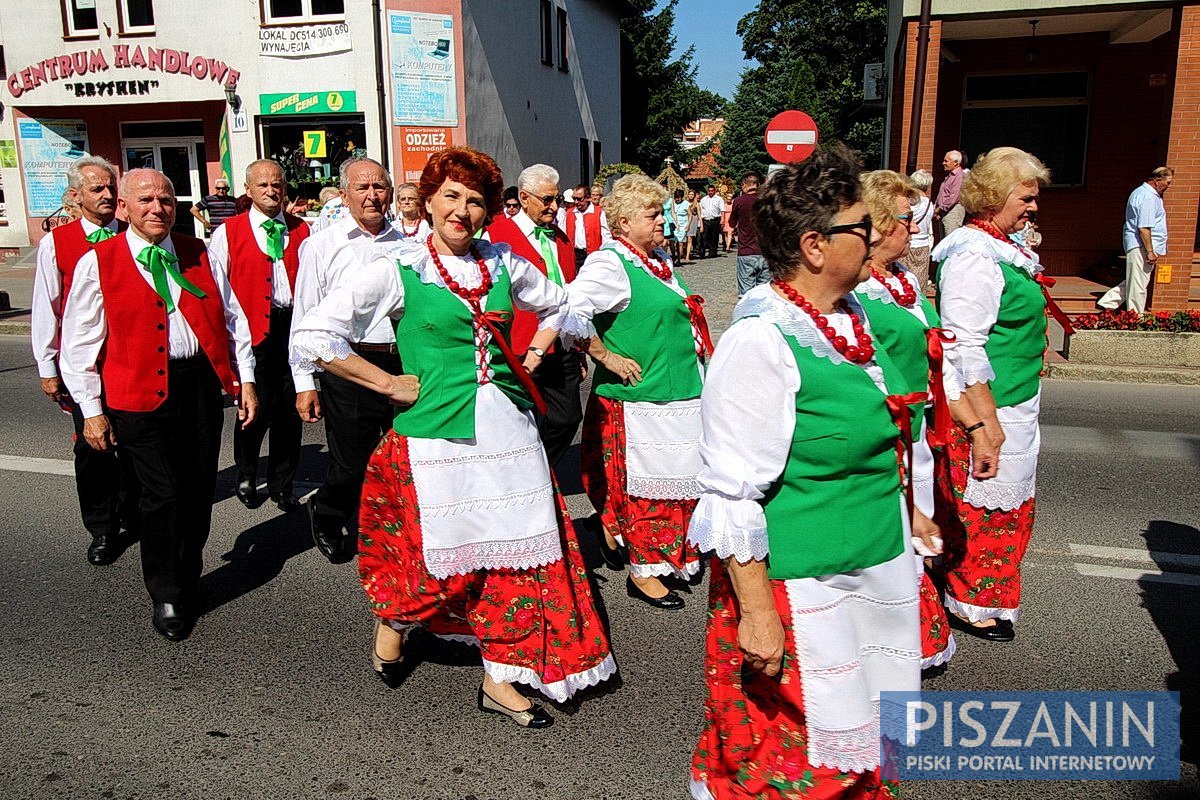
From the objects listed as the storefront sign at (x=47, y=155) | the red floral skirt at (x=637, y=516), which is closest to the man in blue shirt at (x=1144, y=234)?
the red floral skirt at (x=637, y=516)

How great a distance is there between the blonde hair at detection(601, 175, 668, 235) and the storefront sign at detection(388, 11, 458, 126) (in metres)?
14.8

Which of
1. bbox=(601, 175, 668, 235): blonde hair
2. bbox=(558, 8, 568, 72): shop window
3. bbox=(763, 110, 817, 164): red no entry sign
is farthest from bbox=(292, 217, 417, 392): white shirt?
bbox=(558, 8, 568, 72): shop window

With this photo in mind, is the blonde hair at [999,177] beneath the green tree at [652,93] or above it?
beneath

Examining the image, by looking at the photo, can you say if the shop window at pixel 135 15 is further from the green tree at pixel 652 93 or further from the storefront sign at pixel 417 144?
the green tree at pixel 652 93

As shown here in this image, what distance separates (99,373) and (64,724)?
1506mm

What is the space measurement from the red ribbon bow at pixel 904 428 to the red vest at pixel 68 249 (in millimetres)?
3733

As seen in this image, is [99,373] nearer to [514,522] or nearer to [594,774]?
[514,522]

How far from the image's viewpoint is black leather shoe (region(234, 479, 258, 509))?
20.3 ft

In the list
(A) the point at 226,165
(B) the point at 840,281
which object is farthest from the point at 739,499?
(A) the point at 226,165

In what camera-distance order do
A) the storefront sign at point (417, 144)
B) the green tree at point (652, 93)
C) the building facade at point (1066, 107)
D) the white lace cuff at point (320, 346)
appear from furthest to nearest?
the green tree at point (652, 93), the storefront sign at point (417, 144), the building facade at point (1066, 107), the white lace cuff at point (320, 346)

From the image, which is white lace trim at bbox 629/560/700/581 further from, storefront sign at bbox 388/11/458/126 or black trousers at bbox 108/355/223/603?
storefront sign at bbox 388/11/458/126

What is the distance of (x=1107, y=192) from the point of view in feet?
55.2

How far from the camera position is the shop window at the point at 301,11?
18344 millimetres

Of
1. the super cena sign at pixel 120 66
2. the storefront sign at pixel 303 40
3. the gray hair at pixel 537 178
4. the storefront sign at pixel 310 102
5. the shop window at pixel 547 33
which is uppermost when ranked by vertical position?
the shop window at pixel 547 33
